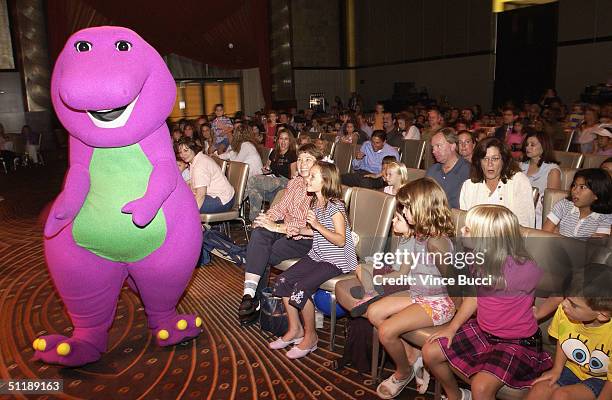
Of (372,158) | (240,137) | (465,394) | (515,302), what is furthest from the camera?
(240,137)

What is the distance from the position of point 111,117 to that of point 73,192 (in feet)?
1.48

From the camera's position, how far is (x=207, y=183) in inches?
188

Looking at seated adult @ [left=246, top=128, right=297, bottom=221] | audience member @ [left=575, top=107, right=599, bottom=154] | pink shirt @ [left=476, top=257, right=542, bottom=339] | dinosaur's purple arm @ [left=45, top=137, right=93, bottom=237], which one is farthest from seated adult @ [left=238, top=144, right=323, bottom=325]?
audience member @ [left=575, top=107, right=599, bottom=154]

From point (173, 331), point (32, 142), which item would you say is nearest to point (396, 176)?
point (173, 331)

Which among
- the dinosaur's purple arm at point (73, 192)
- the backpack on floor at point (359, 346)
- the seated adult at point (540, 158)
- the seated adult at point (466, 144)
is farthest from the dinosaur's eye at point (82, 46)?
the seated adult at point (540, 158)

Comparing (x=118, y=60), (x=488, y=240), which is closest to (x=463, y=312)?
(x=488, y=240)

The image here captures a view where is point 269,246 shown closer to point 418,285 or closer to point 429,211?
point 418,285

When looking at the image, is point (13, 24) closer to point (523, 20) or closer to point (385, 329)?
point (523, 20)

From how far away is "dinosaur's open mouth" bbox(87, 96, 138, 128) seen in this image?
2.65 metres

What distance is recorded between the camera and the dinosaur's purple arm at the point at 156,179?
2.61 m

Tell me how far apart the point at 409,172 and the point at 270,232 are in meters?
1.66

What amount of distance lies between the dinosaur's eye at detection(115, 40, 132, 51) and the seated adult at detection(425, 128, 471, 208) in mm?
2382

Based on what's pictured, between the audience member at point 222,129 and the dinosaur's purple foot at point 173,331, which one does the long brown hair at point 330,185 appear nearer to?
the dinosaur's purple foot at point 173,331

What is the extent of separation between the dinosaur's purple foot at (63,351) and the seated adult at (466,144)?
10.2 ft
